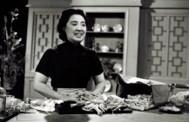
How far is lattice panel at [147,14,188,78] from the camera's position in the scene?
2.77 metres

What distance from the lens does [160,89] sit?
133 cm

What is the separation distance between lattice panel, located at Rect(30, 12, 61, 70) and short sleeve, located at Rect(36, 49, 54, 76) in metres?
0.79

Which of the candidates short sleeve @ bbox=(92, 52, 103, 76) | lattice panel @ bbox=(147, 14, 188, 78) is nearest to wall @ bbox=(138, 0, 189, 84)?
lattice panel @ bbox=(147, 14, 188, 78)

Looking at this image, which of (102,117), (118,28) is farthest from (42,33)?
(102,117)

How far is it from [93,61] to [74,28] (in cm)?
25

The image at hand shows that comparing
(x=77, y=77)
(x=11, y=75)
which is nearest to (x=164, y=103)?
(x=77, y=77)

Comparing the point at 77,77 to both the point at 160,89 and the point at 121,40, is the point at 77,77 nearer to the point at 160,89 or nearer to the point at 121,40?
the point at 160,89

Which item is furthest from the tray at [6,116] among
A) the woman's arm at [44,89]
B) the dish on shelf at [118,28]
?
the dish on shelf at [118,28]

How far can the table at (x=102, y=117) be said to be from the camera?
1097 millimetres

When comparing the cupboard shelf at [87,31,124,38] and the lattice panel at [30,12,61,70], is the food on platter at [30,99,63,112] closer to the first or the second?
the lattice panel at [30,12,61,70]

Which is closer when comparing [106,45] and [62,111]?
[62,111]

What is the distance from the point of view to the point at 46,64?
1.48m

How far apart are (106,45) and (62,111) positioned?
174cm

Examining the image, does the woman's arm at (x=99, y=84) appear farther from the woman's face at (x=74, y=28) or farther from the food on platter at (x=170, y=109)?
the food on platter at (x=170, y=109)
